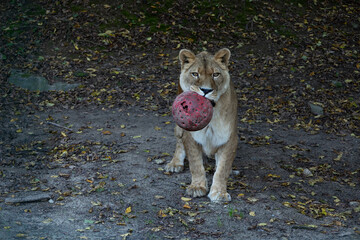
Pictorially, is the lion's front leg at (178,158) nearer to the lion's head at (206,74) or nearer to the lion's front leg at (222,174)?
the lion's front leg at (222,174)

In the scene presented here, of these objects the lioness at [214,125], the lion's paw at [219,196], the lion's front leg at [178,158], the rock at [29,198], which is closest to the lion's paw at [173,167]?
the lion's front leg at [178,158]

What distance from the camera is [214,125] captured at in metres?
6.78

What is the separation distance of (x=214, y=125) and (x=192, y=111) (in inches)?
35.4

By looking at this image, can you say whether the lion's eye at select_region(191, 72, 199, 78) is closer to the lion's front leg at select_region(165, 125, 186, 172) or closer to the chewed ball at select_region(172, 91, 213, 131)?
the chewed ball at select_region(172, 91, 213, 131)

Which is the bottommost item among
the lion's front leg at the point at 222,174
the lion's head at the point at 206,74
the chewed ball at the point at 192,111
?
the lion's front leg at the point at 222,174

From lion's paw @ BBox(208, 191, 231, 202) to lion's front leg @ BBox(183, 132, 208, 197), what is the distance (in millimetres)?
200

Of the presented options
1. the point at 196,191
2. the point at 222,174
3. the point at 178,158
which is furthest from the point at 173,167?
the point at 222,174

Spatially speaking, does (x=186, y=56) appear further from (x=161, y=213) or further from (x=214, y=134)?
(x=161, y=213)

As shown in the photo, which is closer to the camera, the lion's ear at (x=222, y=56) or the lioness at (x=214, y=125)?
the lioness at (x=214, y=125)

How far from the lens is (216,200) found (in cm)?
661

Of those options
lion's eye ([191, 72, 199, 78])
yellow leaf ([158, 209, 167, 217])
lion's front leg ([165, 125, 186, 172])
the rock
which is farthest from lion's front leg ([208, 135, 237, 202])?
the rock

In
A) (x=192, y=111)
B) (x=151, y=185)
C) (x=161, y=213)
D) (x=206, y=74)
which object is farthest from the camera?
(x=151, y=185)

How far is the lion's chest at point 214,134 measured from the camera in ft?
22.3

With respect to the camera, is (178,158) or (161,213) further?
(178,158)
